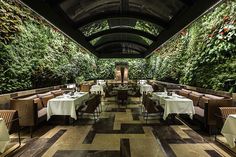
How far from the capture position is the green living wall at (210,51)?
186 inches

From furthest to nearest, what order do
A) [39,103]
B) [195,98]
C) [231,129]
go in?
[195,98] < [39,103] < [231,129]

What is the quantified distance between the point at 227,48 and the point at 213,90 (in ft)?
4.11

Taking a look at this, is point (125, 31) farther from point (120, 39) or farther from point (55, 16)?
point (120, 39)

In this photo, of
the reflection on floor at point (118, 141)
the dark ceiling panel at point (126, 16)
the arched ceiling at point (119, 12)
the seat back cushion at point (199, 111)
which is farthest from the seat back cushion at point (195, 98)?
the dark ceiling panel at point (126, 16)

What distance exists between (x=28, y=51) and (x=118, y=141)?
344 cm

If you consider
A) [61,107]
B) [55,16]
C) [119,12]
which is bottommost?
[61,107]

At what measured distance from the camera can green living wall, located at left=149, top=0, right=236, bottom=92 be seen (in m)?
4.73

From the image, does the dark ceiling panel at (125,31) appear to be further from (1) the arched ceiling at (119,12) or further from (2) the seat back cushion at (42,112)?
(2) the seat back cushion at (42,112)

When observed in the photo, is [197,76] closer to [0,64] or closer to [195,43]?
[195,43]

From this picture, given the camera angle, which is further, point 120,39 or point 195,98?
point 120,39

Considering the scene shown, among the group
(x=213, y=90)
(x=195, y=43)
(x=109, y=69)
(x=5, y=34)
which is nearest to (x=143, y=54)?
(x=109, y=69)

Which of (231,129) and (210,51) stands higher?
(210,51)

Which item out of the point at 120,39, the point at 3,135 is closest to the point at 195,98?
the point at 3,135

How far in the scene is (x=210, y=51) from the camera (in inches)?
218
